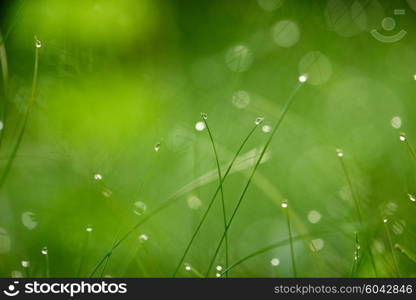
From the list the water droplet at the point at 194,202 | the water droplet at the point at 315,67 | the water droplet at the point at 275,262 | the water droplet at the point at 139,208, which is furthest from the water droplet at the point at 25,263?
the water droplet at the point at 315,67

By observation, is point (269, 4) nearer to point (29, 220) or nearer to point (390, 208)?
point (390, 208)

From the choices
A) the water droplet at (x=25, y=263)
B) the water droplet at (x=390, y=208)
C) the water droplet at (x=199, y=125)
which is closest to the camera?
the water droplet at (x=25, y=263)

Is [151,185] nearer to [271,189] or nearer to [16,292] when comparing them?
[271,189]

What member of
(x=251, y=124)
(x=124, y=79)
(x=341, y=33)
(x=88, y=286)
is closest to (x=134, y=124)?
(x=124, y=79)

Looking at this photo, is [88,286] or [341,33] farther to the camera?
[341,33]

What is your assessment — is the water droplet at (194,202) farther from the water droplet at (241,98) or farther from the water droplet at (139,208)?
the water droplet at (241,98)

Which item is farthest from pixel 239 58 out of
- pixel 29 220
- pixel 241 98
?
pixel 29 220

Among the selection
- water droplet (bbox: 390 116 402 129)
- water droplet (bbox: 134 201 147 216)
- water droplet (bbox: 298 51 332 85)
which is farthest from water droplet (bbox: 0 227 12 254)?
water droplet (bbox: 390 116 402 129)
